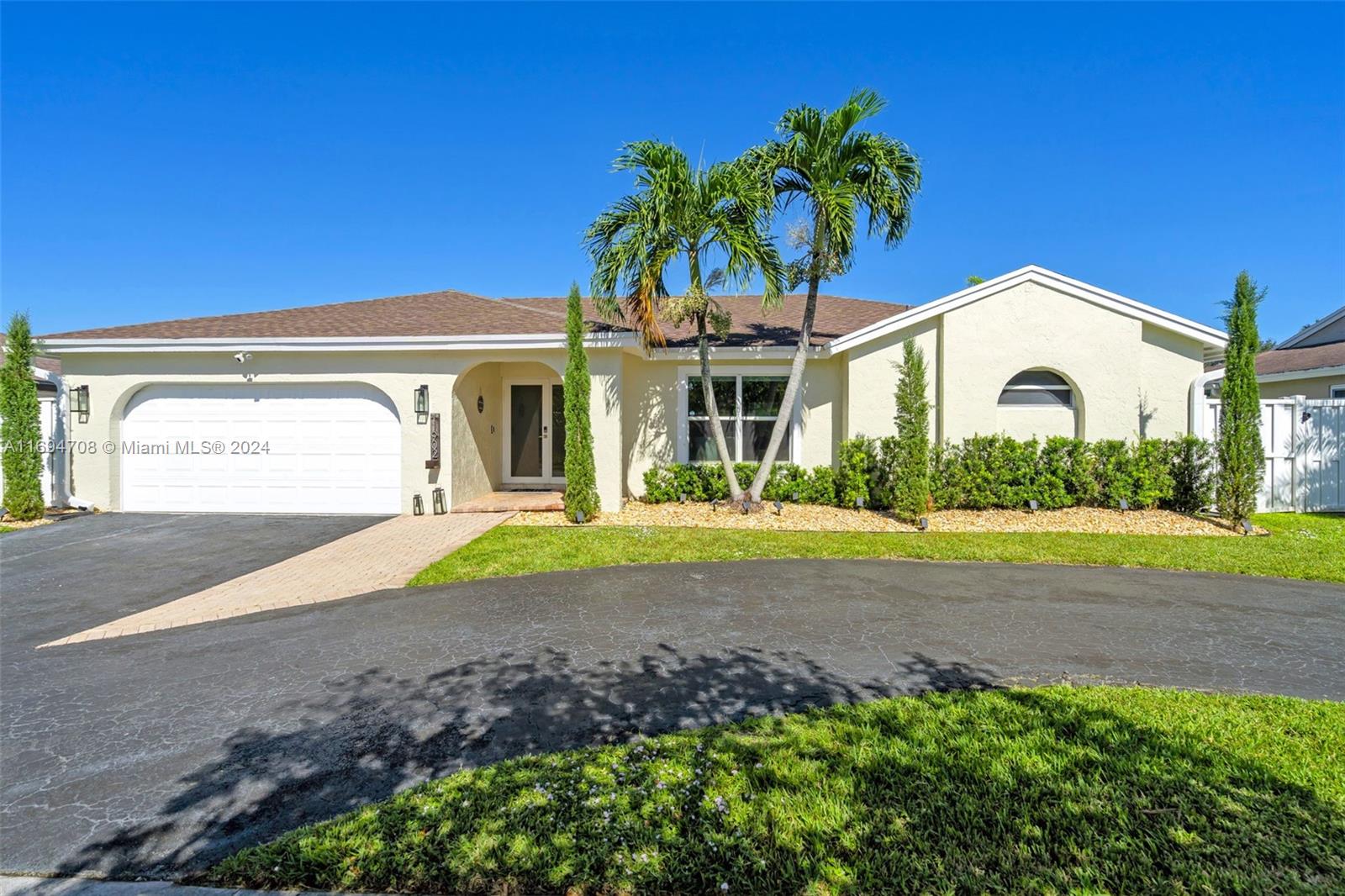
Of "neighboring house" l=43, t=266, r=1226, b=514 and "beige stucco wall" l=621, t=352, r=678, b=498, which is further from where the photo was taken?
"beige stucco wall" l=621, t=352, r=678, b=498

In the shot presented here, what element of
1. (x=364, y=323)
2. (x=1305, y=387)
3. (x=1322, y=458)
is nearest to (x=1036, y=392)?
(x=1322, y=458)

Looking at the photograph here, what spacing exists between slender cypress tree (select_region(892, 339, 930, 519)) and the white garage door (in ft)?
32.7

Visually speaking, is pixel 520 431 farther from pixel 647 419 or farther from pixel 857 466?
pixel 857 466

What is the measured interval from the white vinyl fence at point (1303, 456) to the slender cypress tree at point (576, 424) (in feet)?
44.3

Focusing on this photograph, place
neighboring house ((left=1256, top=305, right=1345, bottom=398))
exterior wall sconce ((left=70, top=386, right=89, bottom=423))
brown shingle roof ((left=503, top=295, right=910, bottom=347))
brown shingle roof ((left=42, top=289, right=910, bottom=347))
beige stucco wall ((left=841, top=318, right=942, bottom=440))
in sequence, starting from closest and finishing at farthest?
exterior wall sconce ((left=70, top=386, right=89, bottom=423)), brown shingle roof ((left=42, top=289, right=910, bottom=347)), beige stucco wall ((left=841, top=318, right=942, bottom=440)), brown shingle roof ((left=503, top=295, right=910, bottom=347)), neighboring house ((left=1256, top=305, right=1345, bottom=398))

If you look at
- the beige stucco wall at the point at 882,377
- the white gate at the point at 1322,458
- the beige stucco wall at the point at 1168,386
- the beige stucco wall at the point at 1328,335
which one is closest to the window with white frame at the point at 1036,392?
the beige stucco wall at the point at 1168,386

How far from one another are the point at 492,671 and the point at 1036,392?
11.8 m

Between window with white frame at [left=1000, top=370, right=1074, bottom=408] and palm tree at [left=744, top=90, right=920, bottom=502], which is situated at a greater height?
palm tree at [left=744, top=90, right=920, bottom=502]

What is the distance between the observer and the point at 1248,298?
9938 mm

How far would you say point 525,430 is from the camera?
45.9 feet

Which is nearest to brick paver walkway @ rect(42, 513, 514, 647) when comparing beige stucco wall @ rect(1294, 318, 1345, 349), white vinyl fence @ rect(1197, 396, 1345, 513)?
white vinyl fence @ rect(1197, 396, 1345, 513)

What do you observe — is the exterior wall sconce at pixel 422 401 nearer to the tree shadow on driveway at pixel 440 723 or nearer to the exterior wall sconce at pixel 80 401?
the exterior wall sconce at pixel 80 401

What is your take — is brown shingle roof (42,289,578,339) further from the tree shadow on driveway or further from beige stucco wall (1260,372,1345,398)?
beige stucco wall (1260,372,1345,398)

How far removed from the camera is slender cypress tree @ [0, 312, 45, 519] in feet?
34.1
